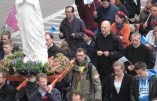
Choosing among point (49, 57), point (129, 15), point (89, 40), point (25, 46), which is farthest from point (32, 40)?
point (129, 15)

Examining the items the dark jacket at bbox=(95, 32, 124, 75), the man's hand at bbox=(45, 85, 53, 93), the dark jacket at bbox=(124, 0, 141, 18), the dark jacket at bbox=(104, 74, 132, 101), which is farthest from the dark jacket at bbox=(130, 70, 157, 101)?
the dark jacket at bbox=(124, 0, 141, 18)

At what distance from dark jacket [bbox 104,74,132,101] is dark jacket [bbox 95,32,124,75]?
124 cm

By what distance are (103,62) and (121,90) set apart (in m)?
1.62

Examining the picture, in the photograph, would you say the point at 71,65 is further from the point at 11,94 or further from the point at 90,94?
the point at 11,94

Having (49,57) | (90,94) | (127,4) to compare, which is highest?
(127,4)

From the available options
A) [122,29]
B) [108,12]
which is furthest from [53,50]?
[108,12]

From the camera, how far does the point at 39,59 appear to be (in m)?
12.2

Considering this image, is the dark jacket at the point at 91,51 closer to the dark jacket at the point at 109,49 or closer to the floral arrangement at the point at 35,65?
the dark jacket at the point at 109,49

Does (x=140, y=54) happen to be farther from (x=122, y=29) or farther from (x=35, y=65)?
(x=35, y=65)

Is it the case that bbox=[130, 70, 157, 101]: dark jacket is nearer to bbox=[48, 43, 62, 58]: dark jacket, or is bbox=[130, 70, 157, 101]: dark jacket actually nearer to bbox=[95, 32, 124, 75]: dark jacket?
bbox=[95, 32, 124, 75]: dark jacket

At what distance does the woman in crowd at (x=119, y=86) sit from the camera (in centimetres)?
1214

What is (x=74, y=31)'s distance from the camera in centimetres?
1503

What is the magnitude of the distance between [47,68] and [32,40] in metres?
0.68

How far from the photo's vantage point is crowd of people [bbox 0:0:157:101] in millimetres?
11648
